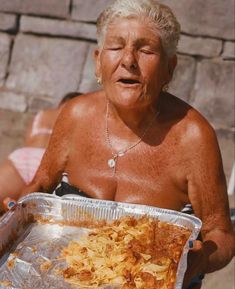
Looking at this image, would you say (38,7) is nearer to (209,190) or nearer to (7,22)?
(7,22)

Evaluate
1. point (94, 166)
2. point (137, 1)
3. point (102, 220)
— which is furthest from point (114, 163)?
point (137, 1)

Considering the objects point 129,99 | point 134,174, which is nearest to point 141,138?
point 134,174

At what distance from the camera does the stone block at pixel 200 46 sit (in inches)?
212

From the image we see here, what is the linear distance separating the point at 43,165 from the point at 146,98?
596mm

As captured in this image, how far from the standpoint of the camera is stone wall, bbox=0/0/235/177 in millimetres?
5348

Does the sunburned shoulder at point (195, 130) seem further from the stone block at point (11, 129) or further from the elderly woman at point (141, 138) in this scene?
the stone block at point (11, 129)

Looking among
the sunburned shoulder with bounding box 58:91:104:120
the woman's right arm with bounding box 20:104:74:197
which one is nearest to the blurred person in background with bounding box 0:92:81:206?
the woman's right arm with bounding box 20:104:74:197

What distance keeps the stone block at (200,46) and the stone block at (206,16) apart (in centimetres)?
5

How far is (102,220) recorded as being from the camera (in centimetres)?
235


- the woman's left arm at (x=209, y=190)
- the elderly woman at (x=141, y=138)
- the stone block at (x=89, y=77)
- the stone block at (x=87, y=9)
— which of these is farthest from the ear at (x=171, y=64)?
the stone block at (x=89, y=77)

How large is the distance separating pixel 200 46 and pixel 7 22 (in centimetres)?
166

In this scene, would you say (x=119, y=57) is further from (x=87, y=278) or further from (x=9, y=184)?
(x=9, y=184)

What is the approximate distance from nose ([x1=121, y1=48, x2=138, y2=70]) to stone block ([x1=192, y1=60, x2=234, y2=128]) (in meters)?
3.23

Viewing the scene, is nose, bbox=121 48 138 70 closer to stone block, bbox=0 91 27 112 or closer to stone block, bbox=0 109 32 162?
stone block, bbox=0 109 32 162
